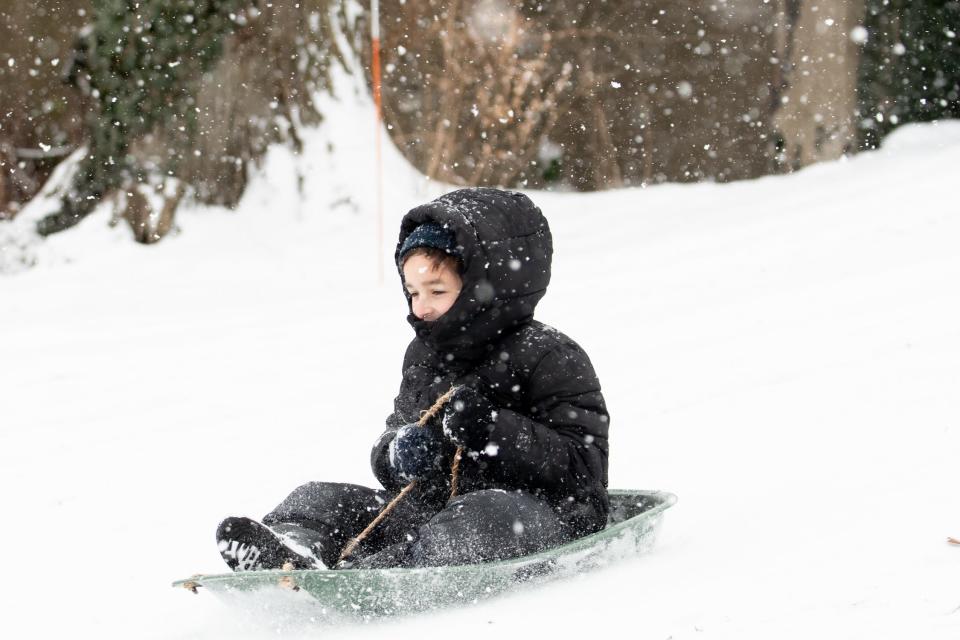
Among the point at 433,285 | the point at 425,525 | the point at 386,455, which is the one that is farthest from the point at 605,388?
the point at 425,525

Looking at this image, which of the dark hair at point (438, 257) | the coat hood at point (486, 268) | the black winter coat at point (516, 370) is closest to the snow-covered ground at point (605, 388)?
the black winter coat at point (516, 370)

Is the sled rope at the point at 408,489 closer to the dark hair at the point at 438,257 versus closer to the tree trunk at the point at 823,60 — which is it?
the dark hair at the point at 438,257

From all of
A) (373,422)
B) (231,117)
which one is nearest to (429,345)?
(373,422)

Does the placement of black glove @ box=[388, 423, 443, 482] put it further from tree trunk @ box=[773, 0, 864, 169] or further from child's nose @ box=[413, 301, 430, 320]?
tree trunk @ box=[773, 0, 864, 169]

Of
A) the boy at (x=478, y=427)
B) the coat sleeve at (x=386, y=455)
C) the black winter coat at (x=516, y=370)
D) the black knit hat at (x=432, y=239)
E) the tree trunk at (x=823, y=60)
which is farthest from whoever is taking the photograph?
the tree trunk at (x=823, y=60)

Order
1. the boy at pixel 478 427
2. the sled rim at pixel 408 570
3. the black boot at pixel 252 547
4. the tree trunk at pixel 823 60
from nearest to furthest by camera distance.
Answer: the sled rim at pixel 408 570 < the black boot at pixel 252 547 < the boy at pixel 478 427 < the tree trunk at pixel 823 60

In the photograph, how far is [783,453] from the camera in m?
3.78

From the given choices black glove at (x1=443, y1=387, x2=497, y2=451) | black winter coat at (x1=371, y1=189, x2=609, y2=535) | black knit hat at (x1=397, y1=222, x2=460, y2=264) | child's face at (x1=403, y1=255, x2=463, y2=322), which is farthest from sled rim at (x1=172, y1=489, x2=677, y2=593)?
black knit hat at (x1=397, y1=222, x2=460, y2=264)

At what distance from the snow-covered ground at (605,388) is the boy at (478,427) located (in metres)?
0.19

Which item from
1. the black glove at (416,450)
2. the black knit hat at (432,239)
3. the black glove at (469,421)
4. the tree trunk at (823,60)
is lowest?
the black glove at (416,450)

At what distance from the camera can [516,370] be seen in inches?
113

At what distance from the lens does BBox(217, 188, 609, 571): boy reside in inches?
104

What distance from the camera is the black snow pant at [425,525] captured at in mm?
2555

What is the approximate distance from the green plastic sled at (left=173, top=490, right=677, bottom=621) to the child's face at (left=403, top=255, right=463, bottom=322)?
707 mm
